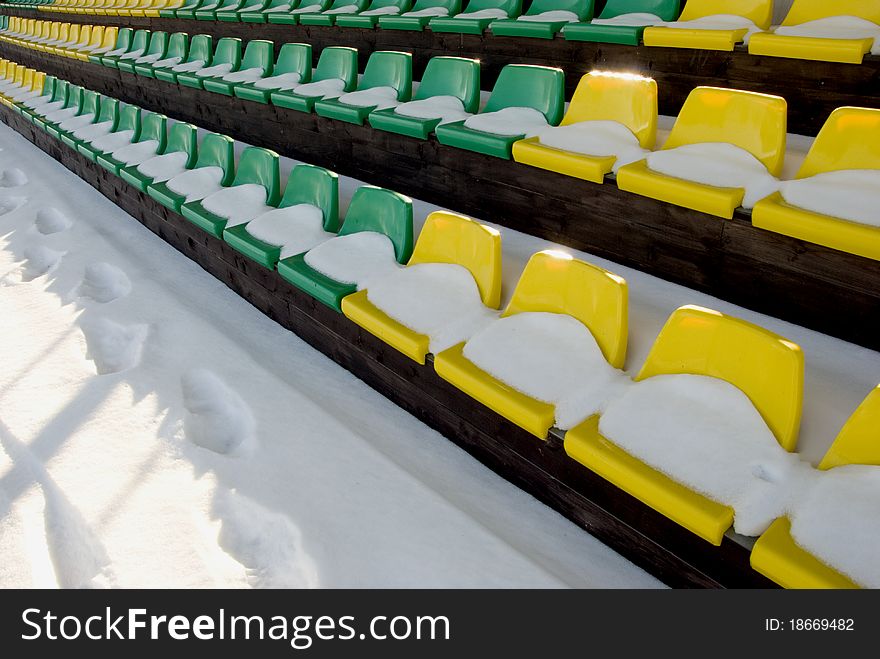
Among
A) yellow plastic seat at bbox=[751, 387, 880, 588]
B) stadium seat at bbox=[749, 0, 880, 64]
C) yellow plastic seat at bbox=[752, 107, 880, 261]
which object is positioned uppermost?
stadium seat at bbox=[749, 0, 880, 64]

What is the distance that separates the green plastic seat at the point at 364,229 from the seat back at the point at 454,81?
10.1 inches

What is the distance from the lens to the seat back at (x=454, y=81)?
0.96 meters

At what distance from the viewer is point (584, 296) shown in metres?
0.56

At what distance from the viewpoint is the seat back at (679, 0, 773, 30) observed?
84 cm

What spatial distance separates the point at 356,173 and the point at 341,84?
0.21 metres

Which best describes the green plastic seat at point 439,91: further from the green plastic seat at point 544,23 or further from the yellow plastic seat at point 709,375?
the yellow plastic seat at point 709,375

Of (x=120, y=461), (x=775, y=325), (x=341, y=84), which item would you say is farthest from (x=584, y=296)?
(x=341, y=84)

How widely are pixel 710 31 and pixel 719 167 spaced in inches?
10.7

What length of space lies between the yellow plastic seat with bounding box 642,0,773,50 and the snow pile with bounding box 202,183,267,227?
0.61 meters

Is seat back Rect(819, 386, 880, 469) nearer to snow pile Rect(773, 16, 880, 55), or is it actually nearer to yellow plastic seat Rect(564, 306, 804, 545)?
yellow plastic seat Rect(564, 306, 804, 545)

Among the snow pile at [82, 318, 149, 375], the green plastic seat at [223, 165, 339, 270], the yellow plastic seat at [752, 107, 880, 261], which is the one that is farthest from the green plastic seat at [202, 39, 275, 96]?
the yellow plastic seat at [752, 107, 880, 261]

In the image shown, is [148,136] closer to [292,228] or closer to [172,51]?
[172,51]

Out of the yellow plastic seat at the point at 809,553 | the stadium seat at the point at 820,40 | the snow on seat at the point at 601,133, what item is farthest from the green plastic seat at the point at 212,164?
the yellow plastic seat at the point at 809,553
